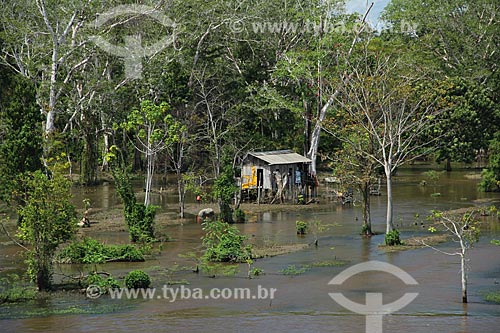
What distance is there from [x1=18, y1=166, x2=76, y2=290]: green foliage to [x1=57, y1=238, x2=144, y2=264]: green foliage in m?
3.86

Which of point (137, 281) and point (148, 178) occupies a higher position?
point (148, 178)

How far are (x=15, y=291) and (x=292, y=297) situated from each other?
23.5ft

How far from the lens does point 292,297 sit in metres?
22.5

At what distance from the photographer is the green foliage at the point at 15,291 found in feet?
72.4

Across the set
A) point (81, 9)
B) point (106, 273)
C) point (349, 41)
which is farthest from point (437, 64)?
point (106, 273)

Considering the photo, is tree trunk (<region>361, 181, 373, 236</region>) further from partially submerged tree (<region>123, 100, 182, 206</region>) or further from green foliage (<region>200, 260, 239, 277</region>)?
partially submerged tree (<region>123, 100, 182, 206</region>)

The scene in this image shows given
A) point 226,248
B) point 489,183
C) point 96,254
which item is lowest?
point 96,254

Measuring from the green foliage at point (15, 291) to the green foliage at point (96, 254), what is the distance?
9.41 ft

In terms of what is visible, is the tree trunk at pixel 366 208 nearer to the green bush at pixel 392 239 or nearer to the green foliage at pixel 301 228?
the green foliage at pixel 301 228

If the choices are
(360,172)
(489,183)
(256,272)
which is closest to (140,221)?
(256,272)

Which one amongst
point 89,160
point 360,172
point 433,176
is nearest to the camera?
point 360,172

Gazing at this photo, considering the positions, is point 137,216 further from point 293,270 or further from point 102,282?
point 102,282

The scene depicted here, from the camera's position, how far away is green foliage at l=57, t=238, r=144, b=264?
88.9 ft

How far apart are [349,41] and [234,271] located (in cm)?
2769
